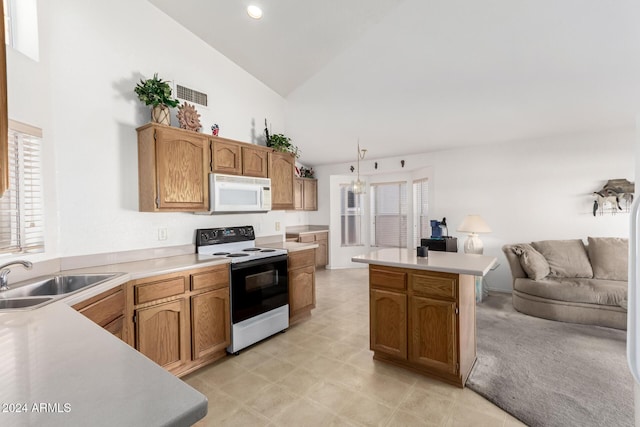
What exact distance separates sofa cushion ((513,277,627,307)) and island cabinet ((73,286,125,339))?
167 inches

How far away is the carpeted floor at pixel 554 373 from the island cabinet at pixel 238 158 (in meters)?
2.81

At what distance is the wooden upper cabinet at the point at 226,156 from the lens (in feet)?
9.57

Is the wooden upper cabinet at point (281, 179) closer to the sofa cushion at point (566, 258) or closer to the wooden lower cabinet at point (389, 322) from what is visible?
the wooden lower cabinet at point (389, 322)

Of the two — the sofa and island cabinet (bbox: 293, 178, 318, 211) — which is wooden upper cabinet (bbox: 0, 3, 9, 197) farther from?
island cabinet (bbox: 293, 178, 318, 211)

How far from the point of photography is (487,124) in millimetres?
4027

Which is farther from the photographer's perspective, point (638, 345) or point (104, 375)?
point (638, 345)

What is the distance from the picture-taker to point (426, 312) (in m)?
2.28

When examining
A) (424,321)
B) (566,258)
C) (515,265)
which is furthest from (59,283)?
(566,258)

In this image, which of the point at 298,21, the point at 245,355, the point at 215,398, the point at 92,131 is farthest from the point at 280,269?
the point at 298,21

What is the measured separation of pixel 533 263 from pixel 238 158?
3.74 metres

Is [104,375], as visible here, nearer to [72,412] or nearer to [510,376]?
[72,412]

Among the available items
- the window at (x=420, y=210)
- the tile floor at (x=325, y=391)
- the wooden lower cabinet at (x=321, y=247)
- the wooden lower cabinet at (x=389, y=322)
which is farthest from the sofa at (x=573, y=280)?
the wooden lower cabinet at (x=321, y=247)

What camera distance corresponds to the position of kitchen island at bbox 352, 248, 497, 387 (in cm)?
217

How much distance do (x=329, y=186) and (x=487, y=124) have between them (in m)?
3.33
